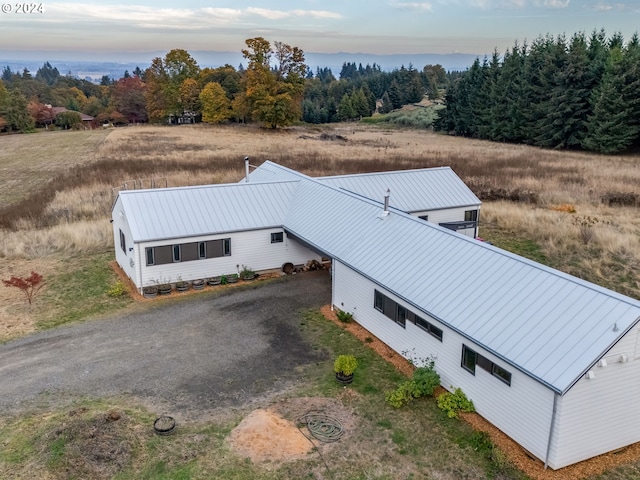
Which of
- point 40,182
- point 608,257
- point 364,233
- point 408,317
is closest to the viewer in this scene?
point 408,317

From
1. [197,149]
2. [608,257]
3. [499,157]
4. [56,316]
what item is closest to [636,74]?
[499,157]

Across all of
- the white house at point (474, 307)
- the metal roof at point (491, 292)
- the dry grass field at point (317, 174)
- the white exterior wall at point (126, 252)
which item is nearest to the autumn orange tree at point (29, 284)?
the dry grass field at point (317, 174)

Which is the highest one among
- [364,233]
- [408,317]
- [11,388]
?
[364,233]

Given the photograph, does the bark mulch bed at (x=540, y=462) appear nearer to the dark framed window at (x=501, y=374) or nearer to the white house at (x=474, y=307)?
the white house at (x=474, y=307)

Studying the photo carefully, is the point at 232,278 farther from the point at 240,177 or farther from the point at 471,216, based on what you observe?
the point at 240,177

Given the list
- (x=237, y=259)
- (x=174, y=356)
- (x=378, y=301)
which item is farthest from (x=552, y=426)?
(x=237, y=259)

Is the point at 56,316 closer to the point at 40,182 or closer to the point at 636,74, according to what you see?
the point at 40,182

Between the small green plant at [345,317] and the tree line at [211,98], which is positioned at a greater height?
the tree line at [211,98]
